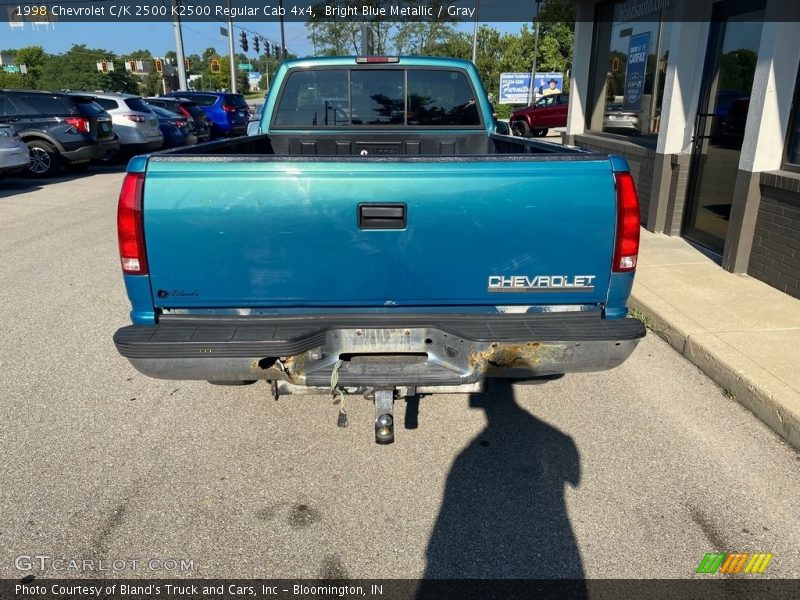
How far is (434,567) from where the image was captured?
2.59m

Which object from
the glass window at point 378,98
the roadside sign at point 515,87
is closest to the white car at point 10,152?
the glass window at point 378,98

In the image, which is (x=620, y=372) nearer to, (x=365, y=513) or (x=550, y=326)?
(x=550, y=326)

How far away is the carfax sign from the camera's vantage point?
30.3 feet

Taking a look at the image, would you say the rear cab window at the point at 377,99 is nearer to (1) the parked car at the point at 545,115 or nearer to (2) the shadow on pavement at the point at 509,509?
(2) the shadow on pavement at the point at 509,509

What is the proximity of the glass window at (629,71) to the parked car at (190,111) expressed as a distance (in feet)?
40.9

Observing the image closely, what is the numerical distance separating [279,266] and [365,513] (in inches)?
48.5

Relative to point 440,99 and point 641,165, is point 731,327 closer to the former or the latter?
point 440,99

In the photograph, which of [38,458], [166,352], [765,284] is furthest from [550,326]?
[765,284]

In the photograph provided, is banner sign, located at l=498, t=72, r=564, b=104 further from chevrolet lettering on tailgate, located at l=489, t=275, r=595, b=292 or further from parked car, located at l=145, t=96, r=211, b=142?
chevrolet lettering on tailgate, located at l=489, t=275, r=595, b=292

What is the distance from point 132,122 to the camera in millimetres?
15734

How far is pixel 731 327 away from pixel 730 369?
0.87 metres

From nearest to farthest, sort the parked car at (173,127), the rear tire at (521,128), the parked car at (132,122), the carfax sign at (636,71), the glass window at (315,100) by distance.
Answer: the glass window at (315,100)
the carfax sign at (636,71)
the parked car at (132,122)
the parked car at (173,127)
the rear tire at (521,128)

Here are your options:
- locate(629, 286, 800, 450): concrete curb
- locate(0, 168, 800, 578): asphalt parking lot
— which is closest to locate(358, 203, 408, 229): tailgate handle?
locate(0, 168, 800, 578): asphalt parking lot

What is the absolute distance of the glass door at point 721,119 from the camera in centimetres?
677
